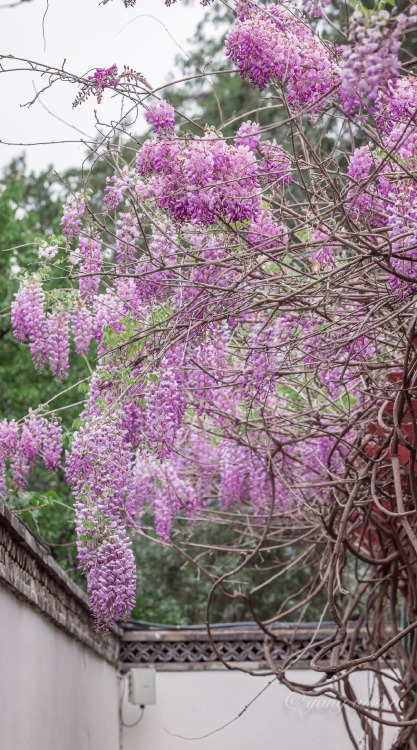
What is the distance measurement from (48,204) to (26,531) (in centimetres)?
903

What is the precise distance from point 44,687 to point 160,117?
2260mm

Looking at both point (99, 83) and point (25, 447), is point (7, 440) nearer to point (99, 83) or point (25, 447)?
point (25, 447)

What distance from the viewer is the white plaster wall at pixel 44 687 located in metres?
2.91

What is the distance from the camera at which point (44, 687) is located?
362 centimetres

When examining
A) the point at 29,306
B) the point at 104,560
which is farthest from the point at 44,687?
the point at 29,306

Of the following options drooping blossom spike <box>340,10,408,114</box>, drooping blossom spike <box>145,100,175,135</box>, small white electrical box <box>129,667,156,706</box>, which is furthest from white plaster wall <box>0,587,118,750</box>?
drooping blossom spike <box>340,10,408,114</box>

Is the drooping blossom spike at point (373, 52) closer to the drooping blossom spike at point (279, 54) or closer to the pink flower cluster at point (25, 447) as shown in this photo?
the drooping blossom spike at point (279, 54)

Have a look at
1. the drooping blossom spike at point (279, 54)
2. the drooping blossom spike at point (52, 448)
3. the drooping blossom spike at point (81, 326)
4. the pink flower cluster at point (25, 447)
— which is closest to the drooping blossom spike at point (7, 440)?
the pink flower cluster at point (25, 447)

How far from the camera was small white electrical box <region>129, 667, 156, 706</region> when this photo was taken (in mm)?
6648

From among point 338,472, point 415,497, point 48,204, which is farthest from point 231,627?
point 48,204

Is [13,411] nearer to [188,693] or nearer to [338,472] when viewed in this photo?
[188,693]

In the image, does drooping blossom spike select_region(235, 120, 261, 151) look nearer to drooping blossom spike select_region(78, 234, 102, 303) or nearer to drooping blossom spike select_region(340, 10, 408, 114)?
drooping blossom spike select_region(78, 234, 102, 303)

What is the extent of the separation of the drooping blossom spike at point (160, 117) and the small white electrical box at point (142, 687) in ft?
16.5

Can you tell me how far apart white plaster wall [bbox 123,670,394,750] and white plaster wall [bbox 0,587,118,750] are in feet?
3.77
